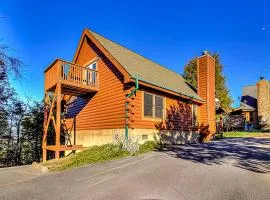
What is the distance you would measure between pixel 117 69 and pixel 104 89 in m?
1.66

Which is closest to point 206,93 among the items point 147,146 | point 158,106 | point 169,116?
point 169,116

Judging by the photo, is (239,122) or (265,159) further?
(239,122)

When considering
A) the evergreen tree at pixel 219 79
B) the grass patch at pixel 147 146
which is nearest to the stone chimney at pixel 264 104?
the evergreen tree at pixel 219 79

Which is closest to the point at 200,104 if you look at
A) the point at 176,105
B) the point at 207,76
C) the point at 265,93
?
the point at 207,76

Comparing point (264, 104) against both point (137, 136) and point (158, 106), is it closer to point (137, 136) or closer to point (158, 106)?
point (158, 106)

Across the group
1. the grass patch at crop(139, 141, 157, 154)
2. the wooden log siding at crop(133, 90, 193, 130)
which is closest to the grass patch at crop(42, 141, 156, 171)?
the grass patch at crop(139, 141, 157, 154)

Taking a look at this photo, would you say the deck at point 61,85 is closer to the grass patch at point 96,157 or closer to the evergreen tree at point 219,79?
the grass patch at point 96,157

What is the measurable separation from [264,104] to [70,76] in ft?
→ 94.2

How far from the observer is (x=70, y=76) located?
49.2ft

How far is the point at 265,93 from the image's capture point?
35031mm

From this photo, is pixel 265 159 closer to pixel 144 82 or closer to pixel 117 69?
pixel 144 82

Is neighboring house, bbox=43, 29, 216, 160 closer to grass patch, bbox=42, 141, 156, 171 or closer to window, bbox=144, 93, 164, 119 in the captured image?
window, bbox=144, 93, 164, 119

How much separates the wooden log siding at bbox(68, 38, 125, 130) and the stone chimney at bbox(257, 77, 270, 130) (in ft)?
84.8

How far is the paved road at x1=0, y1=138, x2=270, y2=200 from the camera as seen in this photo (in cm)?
623
